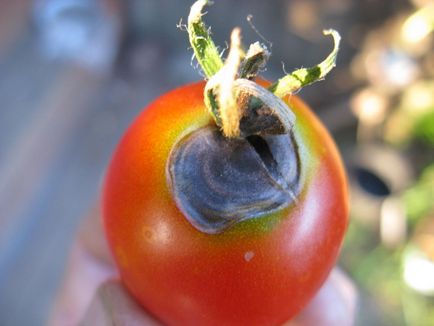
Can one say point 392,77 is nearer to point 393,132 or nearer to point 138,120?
point 393,132

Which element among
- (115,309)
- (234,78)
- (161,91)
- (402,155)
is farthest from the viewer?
(161,91)

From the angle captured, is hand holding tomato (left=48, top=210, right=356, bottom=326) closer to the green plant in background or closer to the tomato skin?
the tomato skin

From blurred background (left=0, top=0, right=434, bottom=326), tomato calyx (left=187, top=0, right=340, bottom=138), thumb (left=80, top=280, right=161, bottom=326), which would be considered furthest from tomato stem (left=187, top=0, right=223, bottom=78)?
blurred background (left=0, top=0, right=434, bottom=326)

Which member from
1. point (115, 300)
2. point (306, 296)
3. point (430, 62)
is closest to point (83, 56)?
point (430, 62)

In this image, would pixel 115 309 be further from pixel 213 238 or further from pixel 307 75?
pixel 307 75

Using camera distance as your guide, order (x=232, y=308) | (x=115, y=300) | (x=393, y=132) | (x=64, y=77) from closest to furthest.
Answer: (x=232, y=308) < (x=115, y=300) < (x=393, y=132) < (x=64, y=77)

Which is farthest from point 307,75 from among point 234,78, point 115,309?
point 115,309
